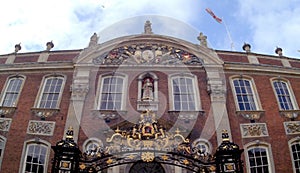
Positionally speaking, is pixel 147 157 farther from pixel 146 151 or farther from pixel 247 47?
pixel 247 47

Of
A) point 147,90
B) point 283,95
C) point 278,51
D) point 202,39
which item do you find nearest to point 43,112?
point 147,90

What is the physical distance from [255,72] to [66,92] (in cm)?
1105

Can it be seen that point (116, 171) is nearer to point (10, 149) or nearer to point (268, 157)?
point (10, 149)

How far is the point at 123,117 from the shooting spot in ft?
47.7

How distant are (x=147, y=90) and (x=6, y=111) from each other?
751 centimetres

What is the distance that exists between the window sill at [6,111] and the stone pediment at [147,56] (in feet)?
16.8

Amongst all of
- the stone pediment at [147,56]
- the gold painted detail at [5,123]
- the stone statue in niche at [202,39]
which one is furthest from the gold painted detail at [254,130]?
the gold painted detail at [5,123]

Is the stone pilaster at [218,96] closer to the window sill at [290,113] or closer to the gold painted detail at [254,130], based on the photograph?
the gold painted detail at [254,130]

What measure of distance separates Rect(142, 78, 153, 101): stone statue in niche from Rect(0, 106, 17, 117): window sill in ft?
22.5

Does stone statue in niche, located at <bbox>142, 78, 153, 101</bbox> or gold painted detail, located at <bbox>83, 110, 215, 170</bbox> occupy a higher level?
stone statue in niche, located at <bbox>142, 78, 153, 101</bbox>

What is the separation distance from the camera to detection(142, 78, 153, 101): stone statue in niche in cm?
1530

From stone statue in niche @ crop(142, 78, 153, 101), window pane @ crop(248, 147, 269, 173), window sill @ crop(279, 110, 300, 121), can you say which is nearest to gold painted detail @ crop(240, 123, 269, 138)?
window pane @ crop(248, 147, 269, 173)

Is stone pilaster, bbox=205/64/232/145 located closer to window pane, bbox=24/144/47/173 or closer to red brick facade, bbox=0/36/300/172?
red brick facade, bbox=0/36/300/172

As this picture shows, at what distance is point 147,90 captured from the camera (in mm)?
15625
